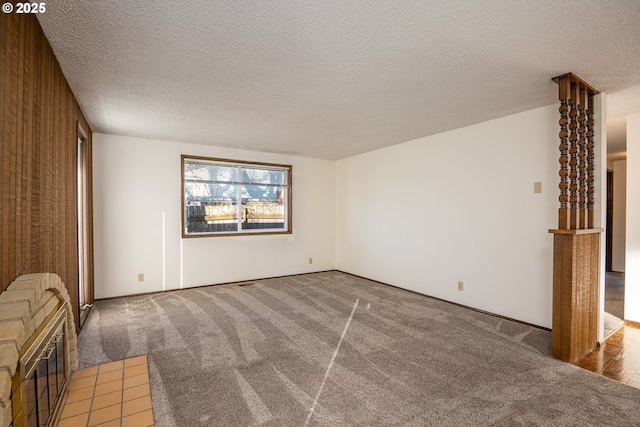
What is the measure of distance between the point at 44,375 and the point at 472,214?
4053mm

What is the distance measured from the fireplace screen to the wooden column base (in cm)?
332

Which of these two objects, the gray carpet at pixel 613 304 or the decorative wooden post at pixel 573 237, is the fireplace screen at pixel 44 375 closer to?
the decorative wooden post at pixel 573 237

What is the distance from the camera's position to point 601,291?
2793 mm

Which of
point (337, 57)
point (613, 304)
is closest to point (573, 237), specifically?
point (337, 57)

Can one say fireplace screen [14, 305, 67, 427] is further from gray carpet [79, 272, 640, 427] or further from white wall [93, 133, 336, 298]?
white wall [93, 133, 336, 298]

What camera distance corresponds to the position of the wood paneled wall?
1384mm

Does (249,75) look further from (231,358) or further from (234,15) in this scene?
(231,358)

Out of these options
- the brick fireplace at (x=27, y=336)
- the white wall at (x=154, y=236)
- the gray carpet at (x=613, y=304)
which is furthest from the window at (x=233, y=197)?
the gray carpet at (x=613, y=304)

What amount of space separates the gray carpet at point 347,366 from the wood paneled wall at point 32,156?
1.11 m

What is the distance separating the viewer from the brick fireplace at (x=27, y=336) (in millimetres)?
1006

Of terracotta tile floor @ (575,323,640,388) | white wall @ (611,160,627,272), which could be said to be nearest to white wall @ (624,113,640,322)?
terracotta tile floor @ (575,323,640,388)

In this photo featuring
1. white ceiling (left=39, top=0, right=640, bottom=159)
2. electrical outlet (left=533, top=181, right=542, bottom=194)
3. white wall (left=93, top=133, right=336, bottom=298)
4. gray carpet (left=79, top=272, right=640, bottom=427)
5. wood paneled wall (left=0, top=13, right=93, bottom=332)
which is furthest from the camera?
white wall (left=93, top=133, right=336, bottom=298)

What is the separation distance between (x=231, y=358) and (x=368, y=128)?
3.05 meters

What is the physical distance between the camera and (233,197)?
204 inches
